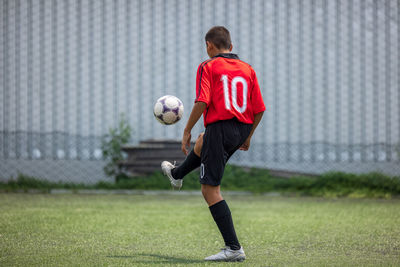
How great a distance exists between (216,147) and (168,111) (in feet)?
3.37

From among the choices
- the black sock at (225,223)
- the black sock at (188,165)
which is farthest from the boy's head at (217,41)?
the black sock at (225,223)

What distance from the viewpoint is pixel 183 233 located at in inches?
171

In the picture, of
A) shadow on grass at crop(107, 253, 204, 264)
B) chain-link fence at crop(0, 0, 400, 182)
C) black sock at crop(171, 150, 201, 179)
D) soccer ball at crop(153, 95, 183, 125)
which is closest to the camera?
shadow on grass at crop(107, 253, 204, 264)

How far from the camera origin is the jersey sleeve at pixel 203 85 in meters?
3.15

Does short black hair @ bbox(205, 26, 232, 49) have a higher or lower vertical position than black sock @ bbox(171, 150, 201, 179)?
higher

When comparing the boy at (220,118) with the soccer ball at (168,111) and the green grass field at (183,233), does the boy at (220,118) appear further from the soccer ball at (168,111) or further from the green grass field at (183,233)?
the soccer ball at (168,111)

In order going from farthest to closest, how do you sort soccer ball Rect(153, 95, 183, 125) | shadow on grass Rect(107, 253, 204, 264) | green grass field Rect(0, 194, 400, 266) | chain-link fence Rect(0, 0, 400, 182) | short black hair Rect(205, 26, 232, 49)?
chain-link fence Rect(0, 0, 400, 182) → soccer ball Rect(153, 95, 183, 125) → short black hair Rect(205, 26, 232, 49) → green grass field Rect(0, 194, 400, 266) → shadow on grass Rect(107, 253, 204, 264)

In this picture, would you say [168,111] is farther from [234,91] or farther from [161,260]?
[161,260]

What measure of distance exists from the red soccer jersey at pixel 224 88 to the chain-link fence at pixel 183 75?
5285mm

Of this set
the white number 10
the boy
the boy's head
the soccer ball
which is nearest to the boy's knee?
the boy

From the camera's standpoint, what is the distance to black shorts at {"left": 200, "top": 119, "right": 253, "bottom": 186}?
316cm

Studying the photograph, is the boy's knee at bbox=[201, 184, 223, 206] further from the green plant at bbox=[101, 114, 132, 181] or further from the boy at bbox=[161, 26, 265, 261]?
the green plant at bbox=[101, 114, 132, 181]

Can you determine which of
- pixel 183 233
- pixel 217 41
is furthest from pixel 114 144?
pixel 217 41

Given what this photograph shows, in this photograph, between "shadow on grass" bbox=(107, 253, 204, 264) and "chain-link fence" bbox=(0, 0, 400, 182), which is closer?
"shadow on grass" bbox=(107, 253, 204, 264)
